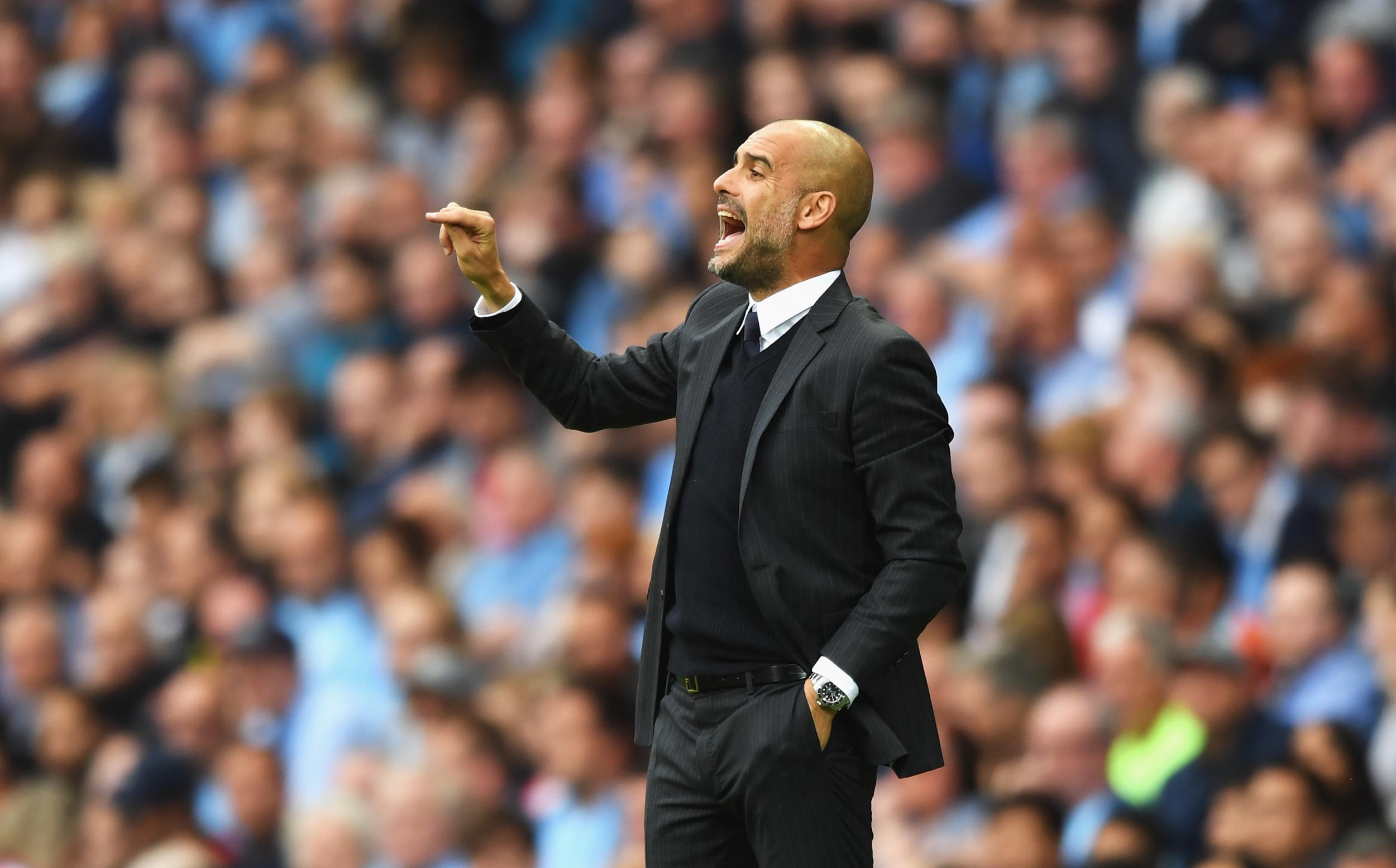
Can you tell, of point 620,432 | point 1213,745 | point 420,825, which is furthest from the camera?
point 620,432

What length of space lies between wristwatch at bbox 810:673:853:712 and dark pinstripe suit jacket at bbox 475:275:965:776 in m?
0.03

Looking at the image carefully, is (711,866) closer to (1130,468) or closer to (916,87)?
(1130,468)

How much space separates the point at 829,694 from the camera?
8.27 ft

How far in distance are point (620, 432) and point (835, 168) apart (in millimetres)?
3124

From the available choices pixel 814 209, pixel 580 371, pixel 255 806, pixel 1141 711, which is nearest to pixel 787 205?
pixel 814 209

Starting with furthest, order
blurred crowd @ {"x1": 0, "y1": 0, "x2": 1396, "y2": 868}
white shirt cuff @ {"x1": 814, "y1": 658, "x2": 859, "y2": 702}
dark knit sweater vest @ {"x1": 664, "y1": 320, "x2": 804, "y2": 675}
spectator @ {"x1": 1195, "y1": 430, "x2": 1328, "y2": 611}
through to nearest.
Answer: spectator @ {"x1": 1195, "y1": 430, "x2": 1328, "y2": 611}, blurred crowd @ {"x1": 0, "y1": 0, "x2": 1396, "y2": 868}, dark knit sweater vest @ {"x1": 664, "y1": 320, "x2": 804, "y2": 675}, white shirt cuff @ {"x1": 814, "y1": 658, "x2": 859, "y2": 702}

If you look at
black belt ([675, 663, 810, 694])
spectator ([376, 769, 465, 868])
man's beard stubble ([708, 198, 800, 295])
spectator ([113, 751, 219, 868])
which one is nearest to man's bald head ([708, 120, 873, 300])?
man's beard stubble ([708, 198, 800, 295])

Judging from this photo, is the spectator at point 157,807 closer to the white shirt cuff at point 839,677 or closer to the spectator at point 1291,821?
the spectator at point 1291,821

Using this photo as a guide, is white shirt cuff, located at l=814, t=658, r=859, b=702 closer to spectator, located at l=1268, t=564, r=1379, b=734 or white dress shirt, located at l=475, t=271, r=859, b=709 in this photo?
white dress shirt, located at l=475, t=271, r=859, b=709

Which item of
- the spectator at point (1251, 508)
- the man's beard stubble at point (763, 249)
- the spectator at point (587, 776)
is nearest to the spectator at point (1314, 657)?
the spectator at point (1251, 508)

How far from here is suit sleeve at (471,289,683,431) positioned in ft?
9.23

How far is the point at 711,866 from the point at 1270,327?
293 cm

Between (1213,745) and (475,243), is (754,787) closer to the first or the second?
(475,243)

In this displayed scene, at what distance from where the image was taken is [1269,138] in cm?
516
